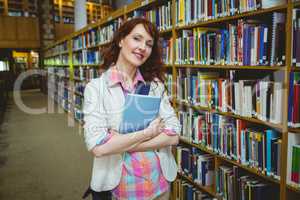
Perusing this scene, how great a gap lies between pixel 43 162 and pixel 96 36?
2.41 m

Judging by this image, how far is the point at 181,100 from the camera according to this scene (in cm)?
261

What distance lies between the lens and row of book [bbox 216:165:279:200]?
184cm

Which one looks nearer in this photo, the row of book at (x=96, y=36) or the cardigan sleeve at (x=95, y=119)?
the cardigan sleeve at (x=95, y=119)

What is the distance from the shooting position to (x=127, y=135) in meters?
1.24

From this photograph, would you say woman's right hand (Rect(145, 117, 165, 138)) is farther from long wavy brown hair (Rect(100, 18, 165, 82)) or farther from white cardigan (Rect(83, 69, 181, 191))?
long wavy brown hair (Rect(100, 18, 165, 82))

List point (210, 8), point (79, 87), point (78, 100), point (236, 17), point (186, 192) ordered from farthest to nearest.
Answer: point (78, 100), point (79, 87), point (186, 192), point (210, 8), point (236, 17)

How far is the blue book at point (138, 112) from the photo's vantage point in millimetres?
1217

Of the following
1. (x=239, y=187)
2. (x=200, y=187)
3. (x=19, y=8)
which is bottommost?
(x=200, y=187)

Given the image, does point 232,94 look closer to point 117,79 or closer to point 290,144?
point 290,144

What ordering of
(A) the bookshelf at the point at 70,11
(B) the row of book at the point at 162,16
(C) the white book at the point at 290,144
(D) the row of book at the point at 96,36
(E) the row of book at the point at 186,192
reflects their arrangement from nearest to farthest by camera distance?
1. (C) the white book at the point at 290,144
2. (E) the row of book at the point at 186,192
3. (B) the row of book at the point at 162,16
4. (D) the row of book at the point at 96,36
5. (A) the bookshelf at the point at 70,11

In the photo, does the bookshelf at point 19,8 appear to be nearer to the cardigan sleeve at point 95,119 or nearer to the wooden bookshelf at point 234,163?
the wooden bookshelf at point 234,163

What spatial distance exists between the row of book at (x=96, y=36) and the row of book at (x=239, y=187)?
240 centimetres

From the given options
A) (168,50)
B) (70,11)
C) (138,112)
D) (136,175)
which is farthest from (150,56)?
(70,11)

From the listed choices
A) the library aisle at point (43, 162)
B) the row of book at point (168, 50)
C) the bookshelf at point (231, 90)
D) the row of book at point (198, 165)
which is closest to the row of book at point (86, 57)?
the library aisle at point (43, 162)
